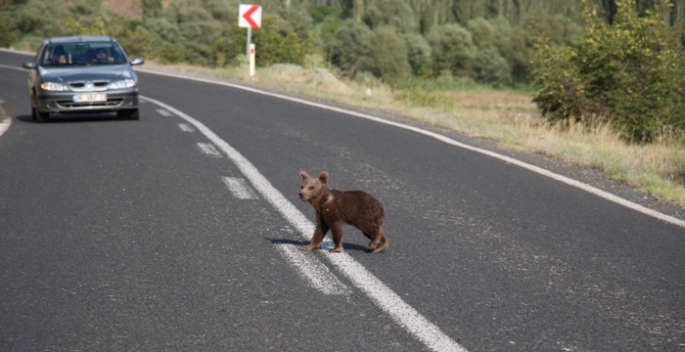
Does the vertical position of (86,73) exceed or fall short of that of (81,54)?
it falls short

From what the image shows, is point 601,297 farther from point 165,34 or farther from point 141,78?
point 165,34

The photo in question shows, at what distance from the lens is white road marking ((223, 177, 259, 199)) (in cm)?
765

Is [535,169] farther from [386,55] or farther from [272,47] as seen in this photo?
[386,55]

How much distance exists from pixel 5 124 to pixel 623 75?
553 inches

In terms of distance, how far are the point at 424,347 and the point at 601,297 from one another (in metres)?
→ 1.51

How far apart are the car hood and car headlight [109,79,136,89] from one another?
8cm

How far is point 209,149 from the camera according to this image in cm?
1080

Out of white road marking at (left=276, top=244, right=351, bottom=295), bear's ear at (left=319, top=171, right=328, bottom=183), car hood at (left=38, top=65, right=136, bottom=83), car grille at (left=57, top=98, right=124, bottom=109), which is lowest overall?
car grille at (left=57, top=98, right=124, bottom=109)

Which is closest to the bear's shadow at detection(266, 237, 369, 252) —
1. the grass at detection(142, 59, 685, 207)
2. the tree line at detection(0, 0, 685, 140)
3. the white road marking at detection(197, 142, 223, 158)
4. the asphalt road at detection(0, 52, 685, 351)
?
the asphalt road at detection(0, 52, 685, 351)

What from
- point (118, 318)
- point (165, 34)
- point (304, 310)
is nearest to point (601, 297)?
point (304, 310)

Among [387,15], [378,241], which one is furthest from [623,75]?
[387,15]

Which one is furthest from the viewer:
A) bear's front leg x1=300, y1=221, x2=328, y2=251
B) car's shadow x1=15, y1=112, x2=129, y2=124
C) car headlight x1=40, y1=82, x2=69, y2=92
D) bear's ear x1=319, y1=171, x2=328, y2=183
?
car's shadow x1=15, y1=112, x2=129, y2=124

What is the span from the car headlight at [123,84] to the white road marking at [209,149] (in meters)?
3.82

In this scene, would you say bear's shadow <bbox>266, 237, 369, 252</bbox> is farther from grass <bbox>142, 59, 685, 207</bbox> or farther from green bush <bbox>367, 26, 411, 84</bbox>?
green bush <bbox>367, 26, 411, 84</bbox>
